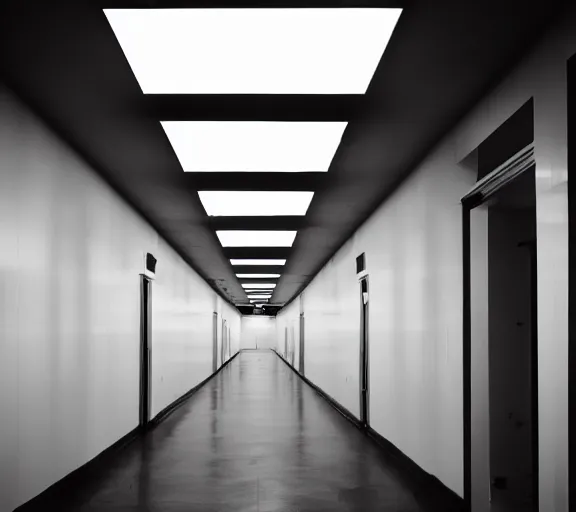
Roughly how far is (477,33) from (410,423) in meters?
4.71

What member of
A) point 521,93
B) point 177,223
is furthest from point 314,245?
point 521,93

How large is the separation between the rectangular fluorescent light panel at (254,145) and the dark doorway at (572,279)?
2.39m

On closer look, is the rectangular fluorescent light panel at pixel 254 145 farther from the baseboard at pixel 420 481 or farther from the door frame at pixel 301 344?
the door frame at pixel 301 344

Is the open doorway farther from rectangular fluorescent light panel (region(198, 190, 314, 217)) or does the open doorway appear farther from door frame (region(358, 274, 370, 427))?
door frame (region(358, 274, 370, 427))

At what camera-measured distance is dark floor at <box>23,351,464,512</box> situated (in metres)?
5.77

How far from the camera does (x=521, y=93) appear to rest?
414 cm

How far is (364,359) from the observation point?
35.4ft

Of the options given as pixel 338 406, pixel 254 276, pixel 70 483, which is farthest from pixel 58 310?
pixel 254 276

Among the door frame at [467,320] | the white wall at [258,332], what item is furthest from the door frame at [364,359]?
the white wall at [258,332]

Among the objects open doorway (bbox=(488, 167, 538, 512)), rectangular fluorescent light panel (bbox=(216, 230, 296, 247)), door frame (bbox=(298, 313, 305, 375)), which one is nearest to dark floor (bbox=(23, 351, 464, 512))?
open doorway (bbox=(488, 167, 538, 512))

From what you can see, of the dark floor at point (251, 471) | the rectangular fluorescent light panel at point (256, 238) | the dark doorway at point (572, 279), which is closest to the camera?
the dark doorway at point (572, 279)

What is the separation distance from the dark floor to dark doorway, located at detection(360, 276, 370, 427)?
333 mm

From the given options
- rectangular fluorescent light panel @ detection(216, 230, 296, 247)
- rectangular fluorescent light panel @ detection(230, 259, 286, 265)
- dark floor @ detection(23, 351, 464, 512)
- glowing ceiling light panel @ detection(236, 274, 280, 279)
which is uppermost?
rectangular fluorescent light panel @ detection(216, 230, 296, 247)

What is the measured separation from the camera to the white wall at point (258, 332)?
48125 mm
